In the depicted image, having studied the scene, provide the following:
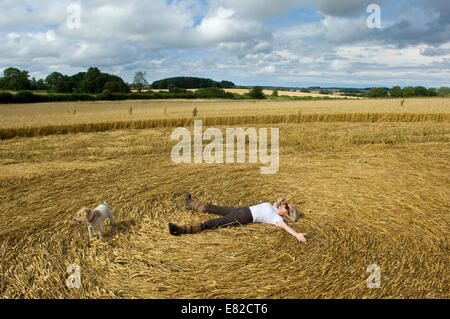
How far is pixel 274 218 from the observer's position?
4.36 meters

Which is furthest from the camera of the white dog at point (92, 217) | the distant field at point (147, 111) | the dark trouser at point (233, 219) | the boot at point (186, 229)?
the distant field at point (147, 111)

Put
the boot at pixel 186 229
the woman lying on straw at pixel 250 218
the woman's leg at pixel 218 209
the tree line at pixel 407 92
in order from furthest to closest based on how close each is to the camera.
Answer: the tree line at pixel 407 92
the woman's leg at pixel 218 209
the woman lying on straw at pixel 250 218
the boot at pixel 186 229

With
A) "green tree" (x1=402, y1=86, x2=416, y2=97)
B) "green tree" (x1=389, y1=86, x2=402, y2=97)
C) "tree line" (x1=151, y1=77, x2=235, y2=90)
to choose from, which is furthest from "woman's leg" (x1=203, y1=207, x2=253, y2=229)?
"green tree" (x1=389, y1=86, x2=402, y2=97)

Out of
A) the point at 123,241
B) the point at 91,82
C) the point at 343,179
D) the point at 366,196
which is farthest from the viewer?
the point at 91,82

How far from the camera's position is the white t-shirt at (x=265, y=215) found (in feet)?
14.3

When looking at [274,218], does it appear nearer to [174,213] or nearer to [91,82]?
[174,213]

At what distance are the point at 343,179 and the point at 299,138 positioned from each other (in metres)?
5.59

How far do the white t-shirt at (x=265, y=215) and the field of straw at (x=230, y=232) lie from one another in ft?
0.48

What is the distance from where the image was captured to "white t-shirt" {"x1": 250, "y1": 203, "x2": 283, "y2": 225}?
4371 millimetres

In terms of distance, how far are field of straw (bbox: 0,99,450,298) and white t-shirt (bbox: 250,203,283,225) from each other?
0.48ft

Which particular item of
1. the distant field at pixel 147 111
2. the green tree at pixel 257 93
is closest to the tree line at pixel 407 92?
the green tree at pixel 257 93

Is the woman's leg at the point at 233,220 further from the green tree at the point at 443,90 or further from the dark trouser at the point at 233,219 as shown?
the green tree at the point at 443,90

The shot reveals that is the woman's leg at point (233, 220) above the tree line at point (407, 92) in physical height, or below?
below
